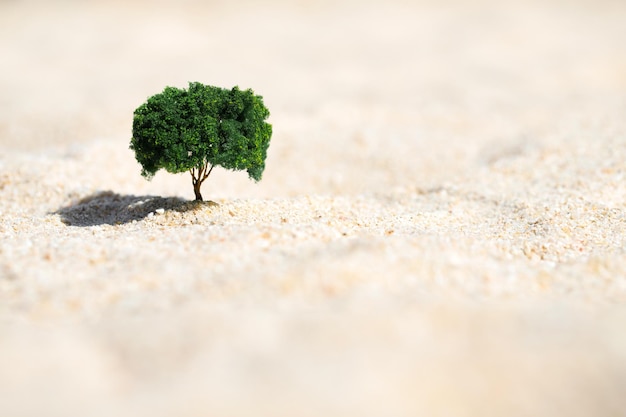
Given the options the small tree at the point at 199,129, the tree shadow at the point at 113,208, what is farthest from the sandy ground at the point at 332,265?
the small tree at the point at 199,129

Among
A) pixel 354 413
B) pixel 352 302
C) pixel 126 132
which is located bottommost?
pixel 354 413

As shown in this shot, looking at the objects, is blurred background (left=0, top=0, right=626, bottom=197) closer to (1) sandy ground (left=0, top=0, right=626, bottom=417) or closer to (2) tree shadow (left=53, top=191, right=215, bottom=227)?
(1) sandy ground (left=0, top=0, right=626, bottom=417)

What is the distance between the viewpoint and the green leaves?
14906mm

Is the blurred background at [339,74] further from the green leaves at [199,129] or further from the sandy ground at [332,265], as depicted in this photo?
the green leaves at [199,129]

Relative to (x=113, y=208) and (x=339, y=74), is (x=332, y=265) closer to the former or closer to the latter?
(x=113, y=208)

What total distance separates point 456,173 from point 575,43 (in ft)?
128

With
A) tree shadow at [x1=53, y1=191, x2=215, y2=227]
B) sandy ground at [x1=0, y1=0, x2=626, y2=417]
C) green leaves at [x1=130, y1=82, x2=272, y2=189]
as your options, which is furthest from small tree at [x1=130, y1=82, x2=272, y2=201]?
sandy ground at [x1=0, y1=0, x2=626, y2=417]

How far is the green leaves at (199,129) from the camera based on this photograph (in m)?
14.9

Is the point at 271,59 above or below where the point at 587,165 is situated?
above

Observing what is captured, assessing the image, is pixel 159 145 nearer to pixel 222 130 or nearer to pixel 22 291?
pixel 222 130

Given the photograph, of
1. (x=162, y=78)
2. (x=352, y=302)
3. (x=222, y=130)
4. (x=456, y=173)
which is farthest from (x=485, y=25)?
(x=352, y=302)

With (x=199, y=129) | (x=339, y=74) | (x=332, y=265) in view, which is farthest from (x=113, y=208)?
(x=339, y=74)

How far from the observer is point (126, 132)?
28219 mm

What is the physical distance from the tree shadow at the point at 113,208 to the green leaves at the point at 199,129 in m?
1.32
